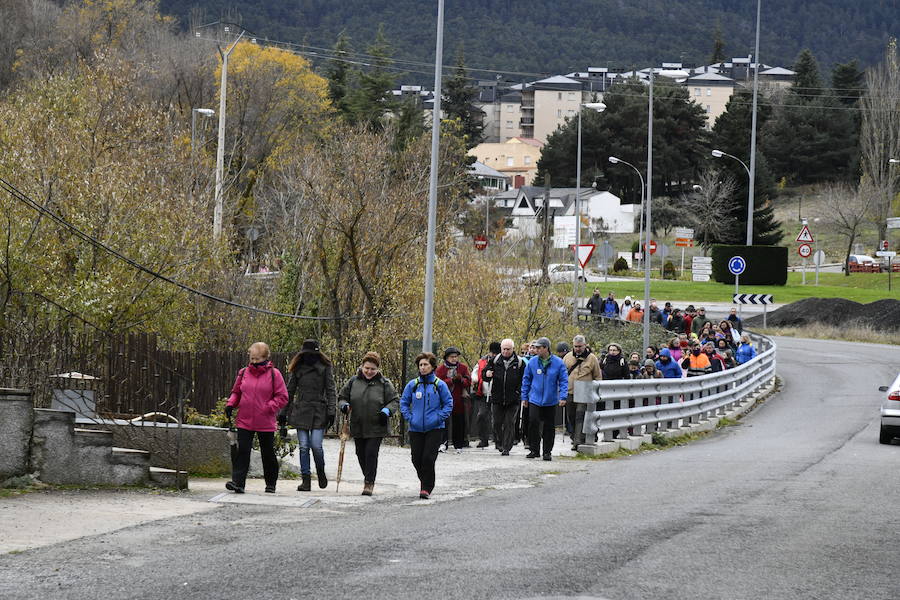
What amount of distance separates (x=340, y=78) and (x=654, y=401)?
7645 cm

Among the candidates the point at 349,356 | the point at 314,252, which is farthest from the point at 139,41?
the point at 349,356

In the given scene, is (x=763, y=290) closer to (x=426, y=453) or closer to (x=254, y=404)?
(x=426, y=453)

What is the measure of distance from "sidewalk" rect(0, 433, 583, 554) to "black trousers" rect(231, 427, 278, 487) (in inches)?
7.4

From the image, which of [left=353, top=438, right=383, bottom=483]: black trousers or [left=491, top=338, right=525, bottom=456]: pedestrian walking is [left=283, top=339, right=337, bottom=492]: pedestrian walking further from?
[left=491, top=338, right=525, bottom=456]: pedestrian walking

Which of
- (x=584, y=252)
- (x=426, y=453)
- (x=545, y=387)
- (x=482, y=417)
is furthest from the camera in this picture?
(x=584, y=252)

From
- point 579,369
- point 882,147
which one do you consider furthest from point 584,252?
point 882,147

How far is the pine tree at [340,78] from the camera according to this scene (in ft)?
289

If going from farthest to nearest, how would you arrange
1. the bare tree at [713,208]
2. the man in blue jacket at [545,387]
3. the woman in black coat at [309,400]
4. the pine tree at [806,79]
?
1. the pine tree at [806,79]
2. the bare tree at [713,208]
3. the man in blue jacket at [545,387]
4. the woman in black coat at [309,400]

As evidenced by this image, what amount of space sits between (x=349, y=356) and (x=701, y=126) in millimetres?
89123

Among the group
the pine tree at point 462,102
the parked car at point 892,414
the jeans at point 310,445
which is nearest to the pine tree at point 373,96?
the pine tree at point 462,102

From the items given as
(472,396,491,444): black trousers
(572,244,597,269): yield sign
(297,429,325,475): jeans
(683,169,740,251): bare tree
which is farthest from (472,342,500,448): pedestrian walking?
(683,169,740,251): bare tree

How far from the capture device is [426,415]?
1405 centimetres

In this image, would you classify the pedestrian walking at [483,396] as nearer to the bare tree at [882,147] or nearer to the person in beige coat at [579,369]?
the person in beige coat at [579,369]

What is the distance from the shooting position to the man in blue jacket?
1828cm
